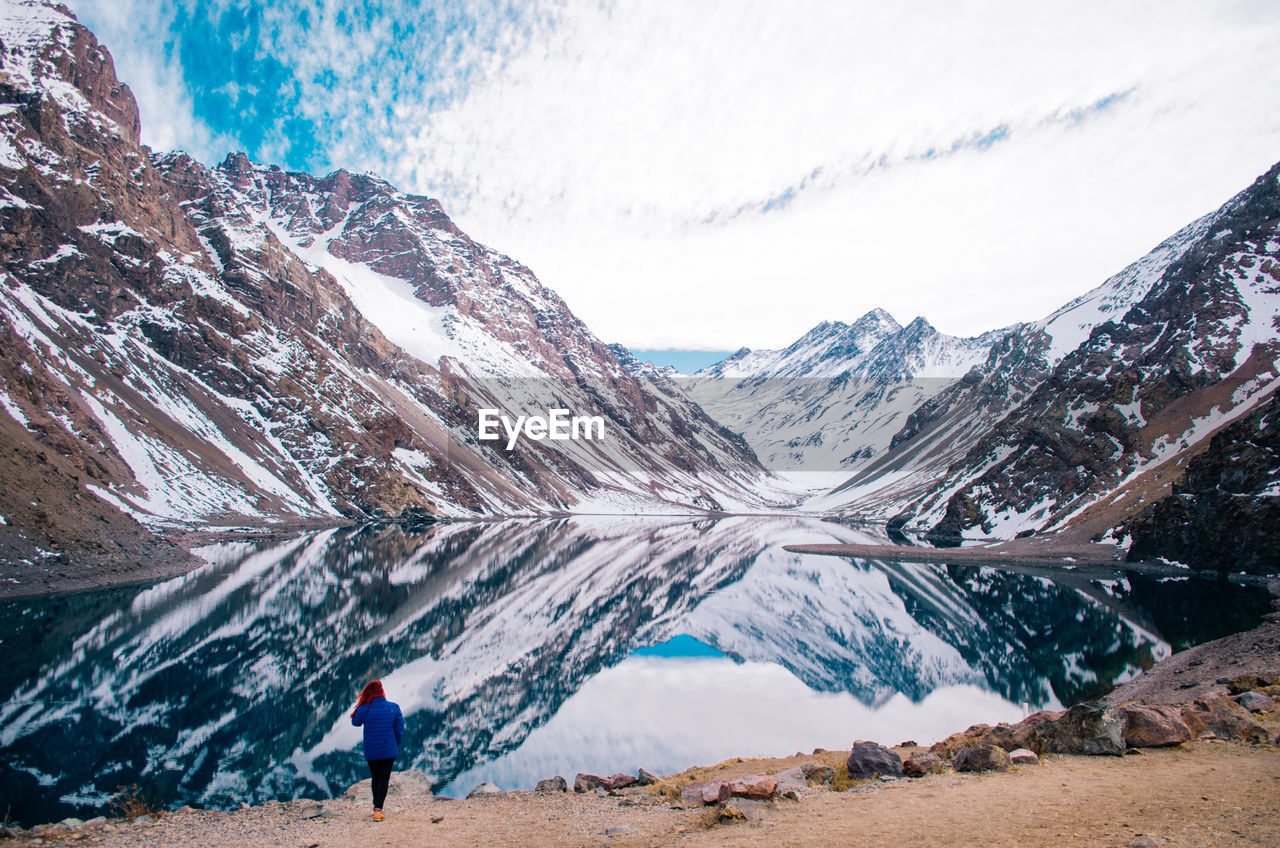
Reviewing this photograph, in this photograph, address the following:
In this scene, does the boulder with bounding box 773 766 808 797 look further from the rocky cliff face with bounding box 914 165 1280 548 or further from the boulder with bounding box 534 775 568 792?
the rocky cliff face with bounding box 914 165 1280 548

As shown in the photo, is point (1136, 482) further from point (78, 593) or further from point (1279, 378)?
point (78, 593)

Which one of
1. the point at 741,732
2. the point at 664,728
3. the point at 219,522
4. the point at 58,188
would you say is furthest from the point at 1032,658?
the point at 58,188

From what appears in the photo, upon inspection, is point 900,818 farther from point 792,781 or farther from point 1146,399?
point 1146,399

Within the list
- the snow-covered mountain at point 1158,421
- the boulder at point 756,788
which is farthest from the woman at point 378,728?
the snow-covered mountain at point 1158,421

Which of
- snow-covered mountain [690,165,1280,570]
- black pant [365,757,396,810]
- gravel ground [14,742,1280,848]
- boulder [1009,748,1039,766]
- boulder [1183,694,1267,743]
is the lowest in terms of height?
gravel ground [14,742,1280,848]

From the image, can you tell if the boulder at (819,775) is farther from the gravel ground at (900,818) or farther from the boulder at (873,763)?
the gravel ground at (900,818)

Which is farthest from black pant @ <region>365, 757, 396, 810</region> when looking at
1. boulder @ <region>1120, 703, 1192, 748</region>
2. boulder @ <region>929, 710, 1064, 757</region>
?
boulder @ <region>1120, 703, 1192, 748</region>
